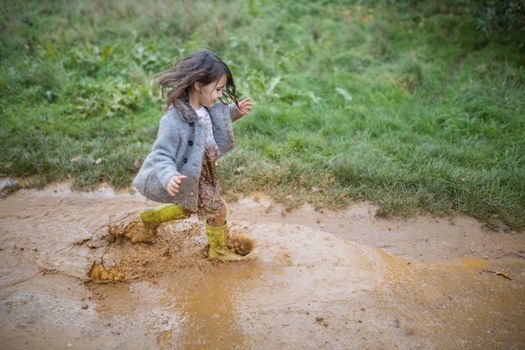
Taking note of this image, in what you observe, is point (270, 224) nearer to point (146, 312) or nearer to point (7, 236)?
point (146, 312)

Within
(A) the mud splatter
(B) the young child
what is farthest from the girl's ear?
(A) the mud splatter

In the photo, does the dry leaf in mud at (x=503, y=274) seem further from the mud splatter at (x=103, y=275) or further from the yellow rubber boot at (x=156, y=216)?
the mud splatter at (x=103, y=275)

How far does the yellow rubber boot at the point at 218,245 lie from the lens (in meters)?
3.39

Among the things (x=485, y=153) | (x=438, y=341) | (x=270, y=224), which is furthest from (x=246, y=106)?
(x=485, y=153)

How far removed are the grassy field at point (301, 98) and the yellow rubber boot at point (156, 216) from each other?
102 cm

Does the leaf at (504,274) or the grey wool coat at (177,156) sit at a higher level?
the grey wool coat at (177,156)

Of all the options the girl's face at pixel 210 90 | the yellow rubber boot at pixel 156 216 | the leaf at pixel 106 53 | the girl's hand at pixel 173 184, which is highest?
the girl's face at pixel 210 90

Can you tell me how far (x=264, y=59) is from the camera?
6895 millimetres

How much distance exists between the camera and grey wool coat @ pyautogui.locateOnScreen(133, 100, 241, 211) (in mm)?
2832

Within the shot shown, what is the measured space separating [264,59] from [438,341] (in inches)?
205

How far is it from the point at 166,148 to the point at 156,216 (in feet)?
2.45

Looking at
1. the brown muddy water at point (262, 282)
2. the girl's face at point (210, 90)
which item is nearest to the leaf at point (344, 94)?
the brown muddy water at point (262, 282)

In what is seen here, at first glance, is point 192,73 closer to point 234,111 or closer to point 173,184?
point 234,111

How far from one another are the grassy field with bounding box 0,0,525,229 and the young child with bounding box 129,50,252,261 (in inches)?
47.3
